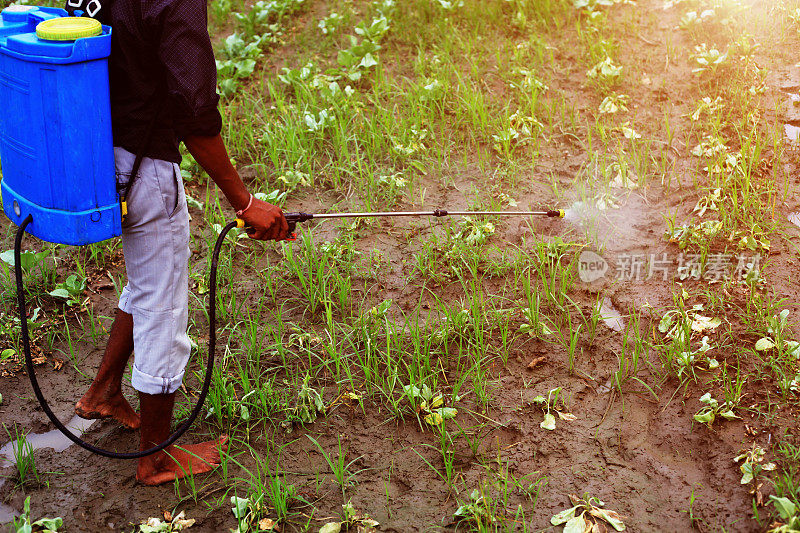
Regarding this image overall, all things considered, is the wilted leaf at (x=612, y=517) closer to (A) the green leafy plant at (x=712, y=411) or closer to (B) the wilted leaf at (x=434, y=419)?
(A) the green leafy plant at (x=712, y=411)

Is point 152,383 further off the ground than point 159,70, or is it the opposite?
point 159,70

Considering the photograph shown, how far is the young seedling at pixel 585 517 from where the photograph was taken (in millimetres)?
2580

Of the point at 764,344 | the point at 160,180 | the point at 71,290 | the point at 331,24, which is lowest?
the point at 71,290

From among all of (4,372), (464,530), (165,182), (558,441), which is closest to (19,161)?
(165,182)

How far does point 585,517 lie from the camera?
2650 mm

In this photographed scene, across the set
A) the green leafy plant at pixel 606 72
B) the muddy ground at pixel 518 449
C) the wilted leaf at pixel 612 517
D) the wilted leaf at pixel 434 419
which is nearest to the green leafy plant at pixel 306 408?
the muddy ground at pixel 518 449

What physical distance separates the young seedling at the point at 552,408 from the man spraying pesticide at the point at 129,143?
4.04 feet

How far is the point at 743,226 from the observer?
375 cm

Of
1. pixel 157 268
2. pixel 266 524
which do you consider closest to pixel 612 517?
pixel 266 524

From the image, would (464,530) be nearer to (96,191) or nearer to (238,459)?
(238,459)

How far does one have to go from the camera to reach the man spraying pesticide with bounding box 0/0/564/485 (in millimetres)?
2188

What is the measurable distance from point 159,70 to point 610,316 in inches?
85.0

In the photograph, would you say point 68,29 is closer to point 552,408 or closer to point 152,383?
point 152,383

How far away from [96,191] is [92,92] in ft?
0.99
